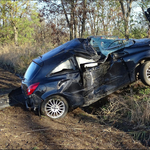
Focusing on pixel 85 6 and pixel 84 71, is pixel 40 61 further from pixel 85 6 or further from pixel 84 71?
pixel 85 6

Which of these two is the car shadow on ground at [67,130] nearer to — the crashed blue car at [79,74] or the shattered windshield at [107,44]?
the crashed blue car at [79,74]

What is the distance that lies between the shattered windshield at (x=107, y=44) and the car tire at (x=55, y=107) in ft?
6.50

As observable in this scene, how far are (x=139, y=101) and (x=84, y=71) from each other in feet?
6.31

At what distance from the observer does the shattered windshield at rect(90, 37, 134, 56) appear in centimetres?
629

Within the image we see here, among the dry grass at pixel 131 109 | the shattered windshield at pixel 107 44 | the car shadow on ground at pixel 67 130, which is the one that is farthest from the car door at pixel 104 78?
the car shadow on ground at pixel 67 130

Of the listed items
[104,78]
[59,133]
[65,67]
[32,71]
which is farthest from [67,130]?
[32,71]

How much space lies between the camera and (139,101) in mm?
5984

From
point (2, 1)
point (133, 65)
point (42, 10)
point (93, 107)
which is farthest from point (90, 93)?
point (2, 1)

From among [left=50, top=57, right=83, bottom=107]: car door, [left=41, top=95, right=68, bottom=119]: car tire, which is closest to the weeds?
[left=50, top=57, right=83, bottom=107]: car door

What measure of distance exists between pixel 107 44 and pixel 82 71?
5.14ft

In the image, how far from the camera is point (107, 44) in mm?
6551

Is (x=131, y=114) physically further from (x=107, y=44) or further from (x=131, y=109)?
(x=107, y=44)

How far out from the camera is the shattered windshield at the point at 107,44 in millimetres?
6288

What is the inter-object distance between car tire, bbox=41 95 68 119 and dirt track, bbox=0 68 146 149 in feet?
0.54
